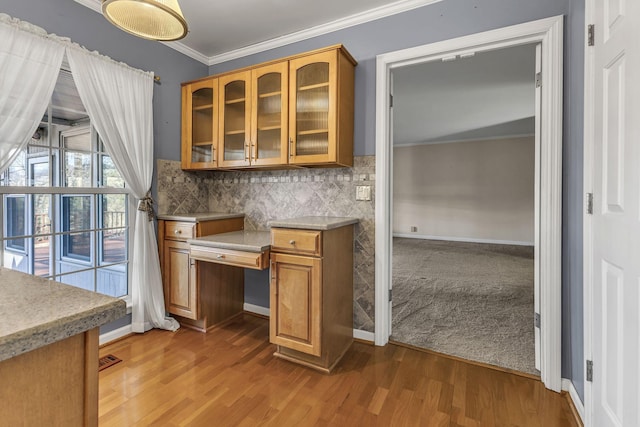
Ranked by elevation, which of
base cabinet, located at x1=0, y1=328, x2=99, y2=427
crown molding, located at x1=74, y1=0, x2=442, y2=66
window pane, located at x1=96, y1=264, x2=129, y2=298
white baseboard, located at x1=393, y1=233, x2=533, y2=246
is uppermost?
crown molding, located at x1=74, y1=0, x2=442, y2=66

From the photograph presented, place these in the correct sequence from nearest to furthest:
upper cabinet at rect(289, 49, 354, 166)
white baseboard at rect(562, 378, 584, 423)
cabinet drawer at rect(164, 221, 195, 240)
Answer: white baseboard at rect(562, 378, 584, 423) → upper cabinet at rect(289, 49, 354, 166) → cabinet drawer at rect(164, 221, 195, 240)

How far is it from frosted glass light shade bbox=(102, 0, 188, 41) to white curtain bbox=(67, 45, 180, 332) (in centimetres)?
106

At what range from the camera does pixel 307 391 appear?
180 centimetres

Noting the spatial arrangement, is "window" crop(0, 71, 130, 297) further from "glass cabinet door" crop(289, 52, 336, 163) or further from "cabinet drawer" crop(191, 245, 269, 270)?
"glass cabinet door" crop(289, 52, 336, 163)

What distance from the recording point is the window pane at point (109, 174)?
7.83 ft

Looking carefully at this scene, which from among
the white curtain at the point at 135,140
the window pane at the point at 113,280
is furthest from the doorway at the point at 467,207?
the window pane at the point at 113,280

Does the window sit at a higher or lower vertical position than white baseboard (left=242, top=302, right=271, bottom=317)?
higher

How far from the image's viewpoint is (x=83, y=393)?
643mm

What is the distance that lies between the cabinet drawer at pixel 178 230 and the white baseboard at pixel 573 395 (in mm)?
2645

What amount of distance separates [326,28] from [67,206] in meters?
2.38
